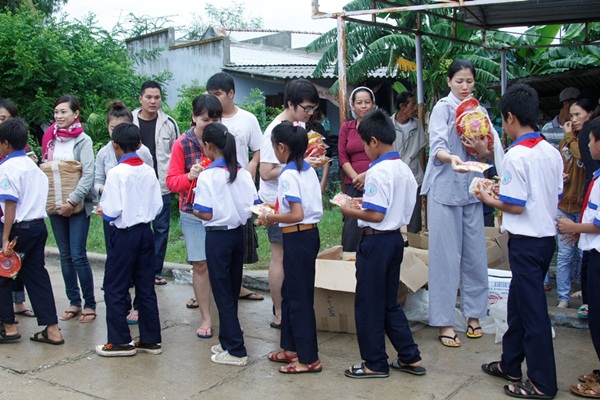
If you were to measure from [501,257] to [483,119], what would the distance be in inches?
75.0

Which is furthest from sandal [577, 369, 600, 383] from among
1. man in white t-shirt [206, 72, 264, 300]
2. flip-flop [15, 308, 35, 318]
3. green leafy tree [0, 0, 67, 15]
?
green leafy tree [0, 0, 67, 15]

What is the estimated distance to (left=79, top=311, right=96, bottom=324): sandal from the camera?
579 cm

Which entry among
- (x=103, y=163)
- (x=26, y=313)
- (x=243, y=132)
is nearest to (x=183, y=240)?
(x=26, y=313)

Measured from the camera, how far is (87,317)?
581 cm

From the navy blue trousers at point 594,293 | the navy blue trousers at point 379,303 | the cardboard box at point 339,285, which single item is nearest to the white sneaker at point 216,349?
the cardboard box at point 339,285

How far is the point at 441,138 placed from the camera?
16.3 feet

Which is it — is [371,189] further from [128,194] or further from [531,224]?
[128,194]

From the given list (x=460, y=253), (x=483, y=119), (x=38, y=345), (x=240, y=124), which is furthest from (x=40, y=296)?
(x=483, y=119)

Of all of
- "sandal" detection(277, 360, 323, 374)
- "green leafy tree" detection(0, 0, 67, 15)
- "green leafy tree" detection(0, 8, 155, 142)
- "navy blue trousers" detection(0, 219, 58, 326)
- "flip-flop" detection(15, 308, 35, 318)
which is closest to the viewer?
"sandal" detection(277, 360, 323, 374)

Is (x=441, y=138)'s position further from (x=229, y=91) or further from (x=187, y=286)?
(x=187, y=286)

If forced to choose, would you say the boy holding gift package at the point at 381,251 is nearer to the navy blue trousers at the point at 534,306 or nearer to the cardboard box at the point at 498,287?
the navy blue trousers at the point at 534,306

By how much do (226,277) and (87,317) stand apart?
72.0 inches

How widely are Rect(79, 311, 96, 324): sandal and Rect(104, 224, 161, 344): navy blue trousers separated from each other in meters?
0.95

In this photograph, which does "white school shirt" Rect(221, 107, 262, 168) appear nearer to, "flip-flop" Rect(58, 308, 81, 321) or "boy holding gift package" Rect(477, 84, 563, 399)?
"flip-flop" Rect(58, 308, 81, 321)
